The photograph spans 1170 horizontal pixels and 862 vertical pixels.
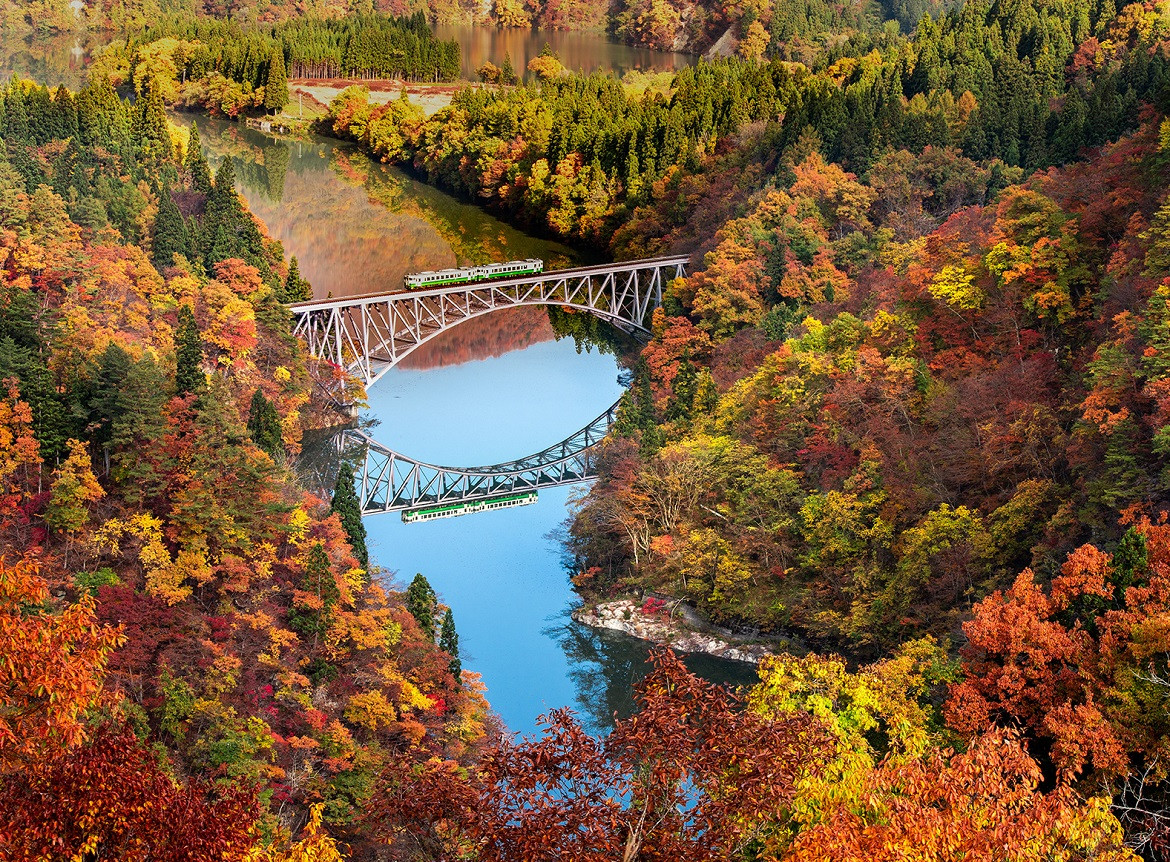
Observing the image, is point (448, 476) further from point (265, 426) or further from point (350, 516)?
point (350, 516)

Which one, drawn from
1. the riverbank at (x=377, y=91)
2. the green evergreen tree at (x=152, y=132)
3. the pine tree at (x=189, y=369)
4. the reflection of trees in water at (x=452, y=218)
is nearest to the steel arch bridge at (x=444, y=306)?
the reflection of trees in water at (x=452, y=218)

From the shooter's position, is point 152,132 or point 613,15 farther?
point 613,15

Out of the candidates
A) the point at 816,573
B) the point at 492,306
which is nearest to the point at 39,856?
the point at 816,573

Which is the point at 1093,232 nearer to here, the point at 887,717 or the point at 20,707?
the point at 887,717

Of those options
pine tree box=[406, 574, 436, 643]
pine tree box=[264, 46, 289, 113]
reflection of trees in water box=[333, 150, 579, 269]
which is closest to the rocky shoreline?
pine tree box=[406, 574, 436, 643]

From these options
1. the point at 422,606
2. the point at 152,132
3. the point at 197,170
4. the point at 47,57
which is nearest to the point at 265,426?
the point at 422,606
